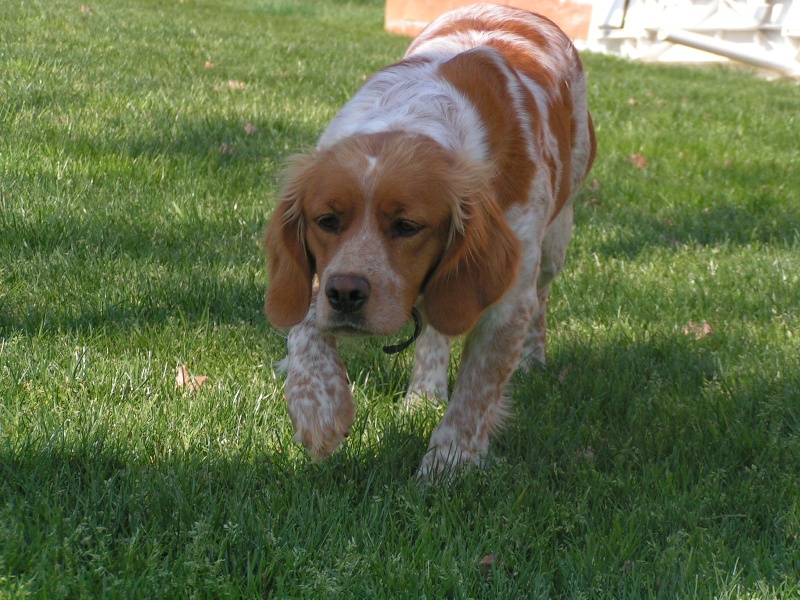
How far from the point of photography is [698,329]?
4398 millimetres

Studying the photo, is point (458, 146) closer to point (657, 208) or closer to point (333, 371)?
point (333, 371)

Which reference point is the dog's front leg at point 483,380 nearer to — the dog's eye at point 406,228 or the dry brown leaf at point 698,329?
the dog's eye at point 406,228

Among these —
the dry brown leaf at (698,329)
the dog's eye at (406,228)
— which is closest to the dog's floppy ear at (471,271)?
the dog's eye at (406,228)

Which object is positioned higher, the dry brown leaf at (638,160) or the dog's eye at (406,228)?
the dog's eye at (406,228)

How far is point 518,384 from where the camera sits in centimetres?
381

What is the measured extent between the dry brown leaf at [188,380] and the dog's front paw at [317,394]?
405 mm

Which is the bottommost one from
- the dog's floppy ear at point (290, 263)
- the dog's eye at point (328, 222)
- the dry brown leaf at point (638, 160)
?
the dry brown leaf at point (638, 160)

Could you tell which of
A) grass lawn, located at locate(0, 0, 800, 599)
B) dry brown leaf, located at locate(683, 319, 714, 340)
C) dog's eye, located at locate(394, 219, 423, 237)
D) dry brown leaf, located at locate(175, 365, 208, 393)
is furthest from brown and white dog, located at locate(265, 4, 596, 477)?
dry brown leaf, located at locate(683, 319, 714, 340)

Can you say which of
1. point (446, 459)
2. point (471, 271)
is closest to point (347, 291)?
point (471, 271)

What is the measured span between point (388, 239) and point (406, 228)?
77 millimetres

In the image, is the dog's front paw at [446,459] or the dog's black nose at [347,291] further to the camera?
the dog's front paw at [446,459]

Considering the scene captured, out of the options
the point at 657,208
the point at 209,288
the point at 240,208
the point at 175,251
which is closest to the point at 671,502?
the point at 209,288

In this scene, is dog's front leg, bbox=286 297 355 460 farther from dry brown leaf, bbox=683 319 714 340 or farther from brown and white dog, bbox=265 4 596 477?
dry brown leaf, bbox=683 319 714 340

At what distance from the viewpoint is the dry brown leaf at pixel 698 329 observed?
4328mm
